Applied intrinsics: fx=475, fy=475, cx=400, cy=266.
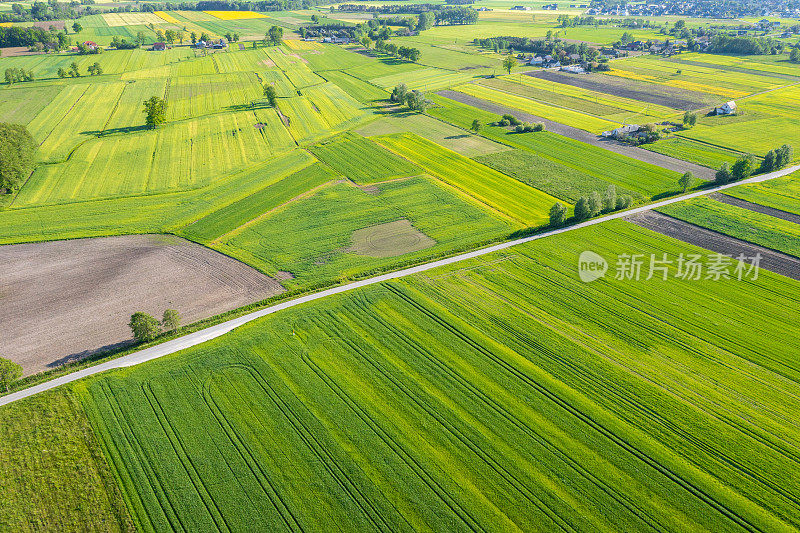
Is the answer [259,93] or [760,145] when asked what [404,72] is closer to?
[259,93]

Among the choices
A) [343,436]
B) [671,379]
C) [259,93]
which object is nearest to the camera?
[343,436]

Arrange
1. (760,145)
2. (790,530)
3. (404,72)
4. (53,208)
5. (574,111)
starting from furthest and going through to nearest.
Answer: (404,72) < (574,111) < (760,145) < (53,208) < (790,530)

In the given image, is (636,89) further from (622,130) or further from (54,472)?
(54,472)

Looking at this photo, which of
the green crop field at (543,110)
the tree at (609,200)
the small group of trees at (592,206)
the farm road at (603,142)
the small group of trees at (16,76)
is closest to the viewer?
the small group of trees at (592,206)

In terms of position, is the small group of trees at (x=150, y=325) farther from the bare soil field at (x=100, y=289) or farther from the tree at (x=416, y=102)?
the tree at (x=416, y=102)

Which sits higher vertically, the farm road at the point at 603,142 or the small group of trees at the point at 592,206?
the farm road at the point at 603,142

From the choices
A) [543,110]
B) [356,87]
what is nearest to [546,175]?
[543,110]

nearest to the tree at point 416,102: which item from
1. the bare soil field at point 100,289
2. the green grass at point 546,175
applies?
the green grass at point 546,175

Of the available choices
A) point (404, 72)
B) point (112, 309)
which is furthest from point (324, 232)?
point (404, 72)
